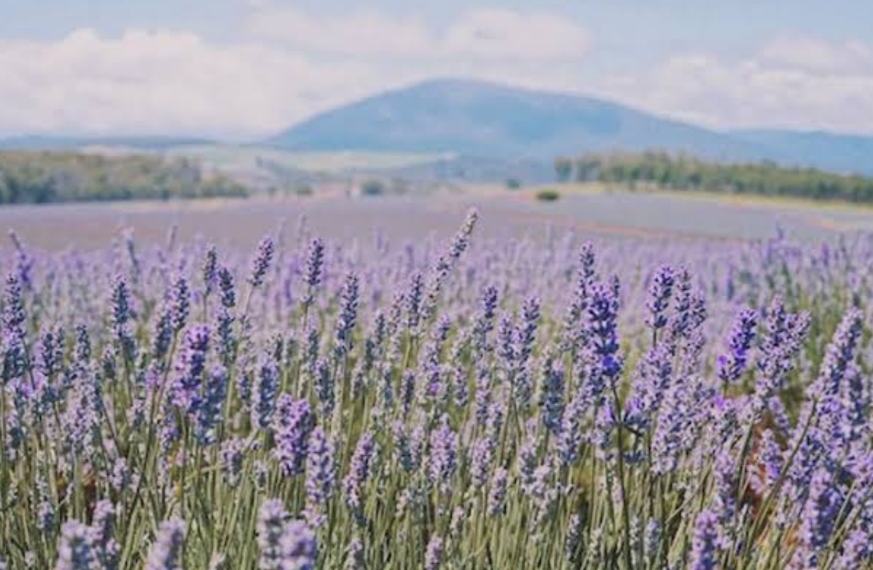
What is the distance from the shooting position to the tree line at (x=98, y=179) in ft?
92.5

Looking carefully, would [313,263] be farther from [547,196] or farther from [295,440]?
[547,196]

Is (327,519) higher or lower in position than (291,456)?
lower

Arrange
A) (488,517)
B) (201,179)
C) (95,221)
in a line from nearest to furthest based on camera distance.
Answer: (488,517) < (95,221) < (201,179)

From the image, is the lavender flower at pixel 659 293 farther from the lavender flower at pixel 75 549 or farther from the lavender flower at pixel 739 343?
the lavender flower at pixel 75 549

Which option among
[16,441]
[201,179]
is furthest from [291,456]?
[201,179]

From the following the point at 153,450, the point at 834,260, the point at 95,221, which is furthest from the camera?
the point at 95,221

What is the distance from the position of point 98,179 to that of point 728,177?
21688 mm

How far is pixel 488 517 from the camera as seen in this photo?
3076 millimetres

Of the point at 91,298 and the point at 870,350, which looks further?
the point at 91,298

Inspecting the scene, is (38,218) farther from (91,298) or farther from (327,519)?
(327,519)

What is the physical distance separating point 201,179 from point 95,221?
20117mm

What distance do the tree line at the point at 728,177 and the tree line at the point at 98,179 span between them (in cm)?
1570

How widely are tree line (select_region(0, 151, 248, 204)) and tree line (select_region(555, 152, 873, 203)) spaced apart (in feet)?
51.5

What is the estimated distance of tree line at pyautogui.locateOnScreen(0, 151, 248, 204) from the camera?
28.2m
